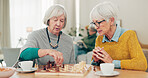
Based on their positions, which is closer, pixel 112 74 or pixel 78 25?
pixel 112 74

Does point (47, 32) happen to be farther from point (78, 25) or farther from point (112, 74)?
point (78, 25)

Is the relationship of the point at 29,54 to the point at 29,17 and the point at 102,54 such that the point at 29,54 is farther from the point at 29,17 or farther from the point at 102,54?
the point at 29,17

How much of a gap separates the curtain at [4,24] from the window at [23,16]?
0.44ft

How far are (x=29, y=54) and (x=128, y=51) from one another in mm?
924

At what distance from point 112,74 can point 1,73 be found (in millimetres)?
738

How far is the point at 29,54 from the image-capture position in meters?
1.80

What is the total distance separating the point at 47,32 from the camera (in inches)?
85.7

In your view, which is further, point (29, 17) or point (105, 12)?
point (29, 17)

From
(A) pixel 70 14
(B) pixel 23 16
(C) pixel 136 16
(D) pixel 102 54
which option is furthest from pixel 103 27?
(B) pixel 23 16

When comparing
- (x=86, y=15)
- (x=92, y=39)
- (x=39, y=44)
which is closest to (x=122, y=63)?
(x=39, y=44)

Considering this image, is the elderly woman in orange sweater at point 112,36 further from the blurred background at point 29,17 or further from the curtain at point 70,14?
the curtain at point 70,14

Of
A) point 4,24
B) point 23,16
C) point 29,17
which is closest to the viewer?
point 4,24

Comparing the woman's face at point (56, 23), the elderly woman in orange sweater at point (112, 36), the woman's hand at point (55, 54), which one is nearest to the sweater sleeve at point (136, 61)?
the elderly woman in orange sweater at point (112, 36)

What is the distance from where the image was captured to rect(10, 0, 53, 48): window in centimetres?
688
